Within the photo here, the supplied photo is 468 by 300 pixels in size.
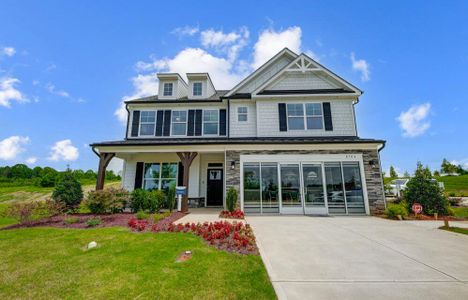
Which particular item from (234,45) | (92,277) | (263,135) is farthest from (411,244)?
(234,45)

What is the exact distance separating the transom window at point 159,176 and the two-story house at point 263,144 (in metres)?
0.06

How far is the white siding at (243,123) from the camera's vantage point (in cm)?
1309

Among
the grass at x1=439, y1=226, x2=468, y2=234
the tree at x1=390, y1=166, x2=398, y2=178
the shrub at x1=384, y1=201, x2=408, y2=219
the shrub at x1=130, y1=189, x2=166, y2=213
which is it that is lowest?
the grass at x1=439, y1=226, x2=468, y2=234

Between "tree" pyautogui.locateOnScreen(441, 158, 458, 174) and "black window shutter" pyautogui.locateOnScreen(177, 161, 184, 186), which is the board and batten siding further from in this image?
"tree" pyautogui.locateOnScreen(441, 158, 458, 174)

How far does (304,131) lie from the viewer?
1254 cm

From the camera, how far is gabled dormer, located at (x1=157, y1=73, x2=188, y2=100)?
1479cm

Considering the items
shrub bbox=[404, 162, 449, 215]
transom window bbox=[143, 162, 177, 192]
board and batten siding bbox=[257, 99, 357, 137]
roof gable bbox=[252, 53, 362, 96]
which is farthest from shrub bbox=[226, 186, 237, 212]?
shrub bbox=[404, 162, 449, 215]

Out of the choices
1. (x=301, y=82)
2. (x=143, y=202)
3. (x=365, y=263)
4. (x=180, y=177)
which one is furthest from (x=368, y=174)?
(x=143, y=202)

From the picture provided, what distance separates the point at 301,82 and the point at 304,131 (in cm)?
350

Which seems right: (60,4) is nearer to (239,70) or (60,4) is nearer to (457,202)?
(239,70)

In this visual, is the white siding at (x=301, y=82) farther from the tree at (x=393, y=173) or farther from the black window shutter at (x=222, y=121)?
the tree at (x=393, y=173)

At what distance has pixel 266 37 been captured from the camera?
12141mm

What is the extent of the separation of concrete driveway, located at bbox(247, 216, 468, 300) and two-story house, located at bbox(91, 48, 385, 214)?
3.74 m

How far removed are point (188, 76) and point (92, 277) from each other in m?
13.7
